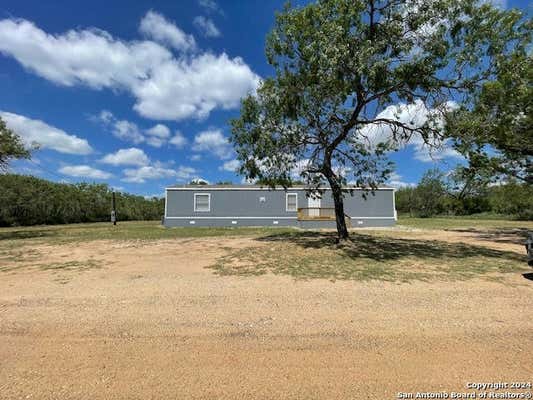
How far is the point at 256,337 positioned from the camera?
10.5 feet

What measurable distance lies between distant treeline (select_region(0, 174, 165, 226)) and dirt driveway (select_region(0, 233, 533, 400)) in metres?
23.4

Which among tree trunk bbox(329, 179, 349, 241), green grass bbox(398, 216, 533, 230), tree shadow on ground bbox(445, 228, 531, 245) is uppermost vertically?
tree trunk bbox(329, 179, 349, 241)

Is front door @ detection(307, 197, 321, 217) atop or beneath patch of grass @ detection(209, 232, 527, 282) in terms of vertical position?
atop

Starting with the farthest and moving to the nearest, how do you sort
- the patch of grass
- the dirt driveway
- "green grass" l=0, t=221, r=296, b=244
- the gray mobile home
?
the gray mobile home
"green grass" l=0, t=221, r=296, b=244
the patch of grass
the dirt driveway

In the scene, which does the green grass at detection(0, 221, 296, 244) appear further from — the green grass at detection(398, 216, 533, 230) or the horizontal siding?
the green grass at detection(398, 216, 533, 230)

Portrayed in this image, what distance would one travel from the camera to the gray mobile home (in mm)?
19719

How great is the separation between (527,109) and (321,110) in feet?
23.3

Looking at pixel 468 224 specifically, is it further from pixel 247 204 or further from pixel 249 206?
pixel 247 204

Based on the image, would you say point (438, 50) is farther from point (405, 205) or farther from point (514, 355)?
point (405, 205)

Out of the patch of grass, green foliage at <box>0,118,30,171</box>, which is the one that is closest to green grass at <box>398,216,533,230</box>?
the patch of grass

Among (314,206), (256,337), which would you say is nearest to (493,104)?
(256,337)

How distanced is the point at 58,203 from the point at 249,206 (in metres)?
17.8

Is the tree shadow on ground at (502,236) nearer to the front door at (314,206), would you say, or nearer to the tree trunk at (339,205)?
the tree trunk at (339,205)

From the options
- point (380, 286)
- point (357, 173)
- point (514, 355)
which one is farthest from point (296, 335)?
point (357, 173)
